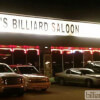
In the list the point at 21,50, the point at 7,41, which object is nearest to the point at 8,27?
the point at 7,41

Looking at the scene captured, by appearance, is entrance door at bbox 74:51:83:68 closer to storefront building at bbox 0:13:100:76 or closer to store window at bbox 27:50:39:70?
storefront building at bbox 0:13:100:76

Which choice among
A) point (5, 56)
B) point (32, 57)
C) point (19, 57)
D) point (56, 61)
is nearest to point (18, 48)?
point (19, 57)

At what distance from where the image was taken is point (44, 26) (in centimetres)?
2600

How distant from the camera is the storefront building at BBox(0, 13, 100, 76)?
2472 cm

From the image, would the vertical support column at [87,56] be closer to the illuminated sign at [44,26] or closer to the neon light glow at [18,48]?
the illuminated sign at [44,26]

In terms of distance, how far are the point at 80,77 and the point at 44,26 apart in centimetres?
563

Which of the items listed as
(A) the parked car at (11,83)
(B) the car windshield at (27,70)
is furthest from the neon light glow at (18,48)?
(A) the parked car at (11,83)

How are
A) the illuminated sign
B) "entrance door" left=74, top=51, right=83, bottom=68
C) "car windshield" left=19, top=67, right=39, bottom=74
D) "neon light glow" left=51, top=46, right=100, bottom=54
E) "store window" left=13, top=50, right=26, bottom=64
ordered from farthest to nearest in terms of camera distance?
"entrance door" left=74, top=51, right=83, bottom=68 < "neon light glow" left=51, top=46, right=100, bottom=54 < "store window" left=13, top=50, right=26, bottom=64 < the illuminated sign < "car windshield" left=19, top=67, right=39, bottom=74

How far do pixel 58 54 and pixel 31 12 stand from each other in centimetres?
477

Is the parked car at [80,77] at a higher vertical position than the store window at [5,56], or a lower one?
lower

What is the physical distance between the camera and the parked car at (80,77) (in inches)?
861

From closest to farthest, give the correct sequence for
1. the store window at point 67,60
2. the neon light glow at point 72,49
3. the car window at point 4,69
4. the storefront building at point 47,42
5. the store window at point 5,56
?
the car window at point 4,69 → the storefront building at point 47,42 → the store window at point 5,56 → the neon light glow at point 72,49 → the store window at point 67,60

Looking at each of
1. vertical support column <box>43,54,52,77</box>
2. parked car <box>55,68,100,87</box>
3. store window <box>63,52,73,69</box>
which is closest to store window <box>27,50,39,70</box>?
vertical support column <box>43,54,52,77</box>

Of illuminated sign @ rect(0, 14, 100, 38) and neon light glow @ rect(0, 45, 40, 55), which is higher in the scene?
illuminated sign @ rect(0, 14, 100, 38)
